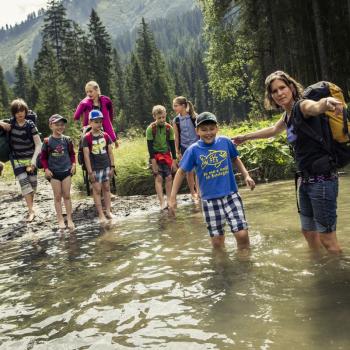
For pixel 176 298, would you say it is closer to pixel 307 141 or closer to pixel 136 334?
pixel 136 334

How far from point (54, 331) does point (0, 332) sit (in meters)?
0.50

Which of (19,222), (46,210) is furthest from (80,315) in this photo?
(46,210)

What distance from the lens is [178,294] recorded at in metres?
4.22

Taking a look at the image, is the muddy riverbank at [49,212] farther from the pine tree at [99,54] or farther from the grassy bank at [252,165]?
the pine tree at [99,54]

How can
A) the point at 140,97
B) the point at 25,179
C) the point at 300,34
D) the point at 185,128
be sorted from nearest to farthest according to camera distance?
the point at 25,179 → the point at 185,128 → the point at 300,34 → the point at 140,97

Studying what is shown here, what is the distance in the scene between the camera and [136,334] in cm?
345

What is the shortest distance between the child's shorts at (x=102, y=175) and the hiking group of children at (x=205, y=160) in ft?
0.07

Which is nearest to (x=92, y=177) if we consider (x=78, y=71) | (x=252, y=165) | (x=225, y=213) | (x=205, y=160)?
(x=205, y=160)

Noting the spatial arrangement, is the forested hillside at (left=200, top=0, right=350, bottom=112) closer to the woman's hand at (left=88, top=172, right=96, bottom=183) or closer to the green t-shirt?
the green t-shirt

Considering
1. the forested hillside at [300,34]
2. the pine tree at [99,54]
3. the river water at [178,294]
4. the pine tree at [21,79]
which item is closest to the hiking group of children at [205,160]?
the river water at [178,294]

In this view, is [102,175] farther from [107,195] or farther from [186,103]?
[186,103]

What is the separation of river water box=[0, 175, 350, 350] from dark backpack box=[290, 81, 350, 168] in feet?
3.85

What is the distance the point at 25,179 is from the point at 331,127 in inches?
261

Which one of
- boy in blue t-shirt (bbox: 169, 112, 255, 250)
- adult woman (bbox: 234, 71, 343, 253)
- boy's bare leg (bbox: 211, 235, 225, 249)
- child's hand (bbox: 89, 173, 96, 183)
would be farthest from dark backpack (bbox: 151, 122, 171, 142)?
Answer: adult woman (bbox: 234, 71, 343, 253)
